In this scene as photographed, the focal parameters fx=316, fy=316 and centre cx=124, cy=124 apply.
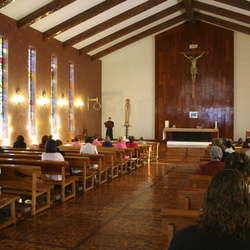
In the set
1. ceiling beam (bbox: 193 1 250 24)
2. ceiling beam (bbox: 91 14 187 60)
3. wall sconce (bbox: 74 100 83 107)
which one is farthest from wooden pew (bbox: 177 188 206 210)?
ceiling beam (bbox: 91 14 187 60)

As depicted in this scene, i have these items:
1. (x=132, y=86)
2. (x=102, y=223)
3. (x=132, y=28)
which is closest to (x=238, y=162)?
(x=102, y=223)

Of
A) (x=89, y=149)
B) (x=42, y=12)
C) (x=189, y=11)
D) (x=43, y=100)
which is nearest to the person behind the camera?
(x=89, y=149)

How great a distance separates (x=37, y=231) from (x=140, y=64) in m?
13.5

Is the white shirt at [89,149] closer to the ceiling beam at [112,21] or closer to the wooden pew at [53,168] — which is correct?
the wooden pew at [53,168]

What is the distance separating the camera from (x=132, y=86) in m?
16.2

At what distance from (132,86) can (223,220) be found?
1518 cm

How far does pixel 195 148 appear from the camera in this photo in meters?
11.9

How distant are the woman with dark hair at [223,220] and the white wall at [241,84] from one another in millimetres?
14376

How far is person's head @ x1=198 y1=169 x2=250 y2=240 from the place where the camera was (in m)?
1.25

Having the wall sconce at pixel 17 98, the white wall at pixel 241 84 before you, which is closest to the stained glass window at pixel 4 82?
the wall sconce at pixel 17 98

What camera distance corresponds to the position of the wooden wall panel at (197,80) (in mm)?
14938

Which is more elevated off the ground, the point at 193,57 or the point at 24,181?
the point at 193,57

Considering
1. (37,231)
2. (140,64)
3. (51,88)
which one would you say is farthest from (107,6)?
(37,231)

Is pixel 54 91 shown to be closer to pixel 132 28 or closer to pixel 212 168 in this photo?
pixel 132 28
